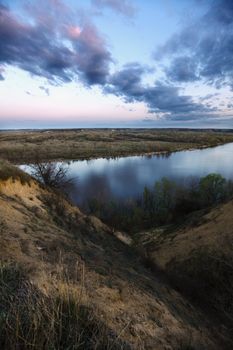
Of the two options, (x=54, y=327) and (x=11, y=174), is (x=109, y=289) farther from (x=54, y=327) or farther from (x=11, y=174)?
(x=11, y=174)

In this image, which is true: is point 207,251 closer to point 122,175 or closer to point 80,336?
point 80,336

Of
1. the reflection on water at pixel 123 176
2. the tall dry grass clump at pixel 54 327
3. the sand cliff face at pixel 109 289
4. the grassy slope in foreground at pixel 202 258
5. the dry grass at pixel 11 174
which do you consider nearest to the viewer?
the tall dry grass clump at pixel 54 327

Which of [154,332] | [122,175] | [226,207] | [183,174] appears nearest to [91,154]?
[122,175]

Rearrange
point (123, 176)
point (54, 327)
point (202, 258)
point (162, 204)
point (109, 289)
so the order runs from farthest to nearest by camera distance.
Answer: point (123, 176) < point (162, 204) < point (202, 258) < point (109, 289) < point (54, 327)

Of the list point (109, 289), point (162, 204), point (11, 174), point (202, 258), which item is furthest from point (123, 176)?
point (109, 289)

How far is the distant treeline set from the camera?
34.8m

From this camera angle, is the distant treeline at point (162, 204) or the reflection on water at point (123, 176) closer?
the distant treeline at point (162, 204)

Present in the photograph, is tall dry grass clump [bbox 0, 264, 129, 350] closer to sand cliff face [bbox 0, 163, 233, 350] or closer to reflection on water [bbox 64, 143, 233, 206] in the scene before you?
sand cliff face [bbox 0, 163, 233, 350]

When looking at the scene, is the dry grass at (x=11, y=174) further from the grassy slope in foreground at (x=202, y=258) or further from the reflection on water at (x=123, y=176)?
the reflection on water at (x=123, y=176)

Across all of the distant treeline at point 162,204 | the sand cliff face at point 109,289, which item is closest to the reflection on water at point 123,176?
the distant treeline at point 162,204

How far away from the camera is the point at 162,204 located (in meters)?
39.5

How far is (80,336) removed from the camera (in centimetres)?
273

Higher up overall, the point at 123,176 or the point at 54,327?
the point at 54,327

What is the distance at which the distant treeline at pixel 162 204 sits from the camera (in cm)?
3475
